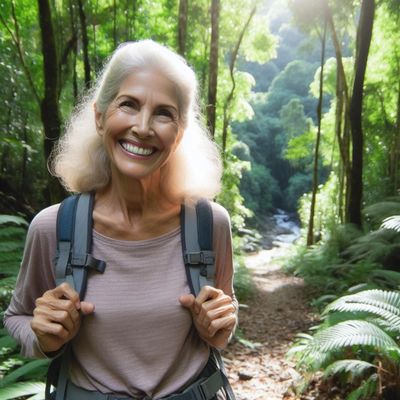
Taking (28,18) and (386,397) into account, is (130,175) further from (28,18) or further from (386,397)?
(28,18)

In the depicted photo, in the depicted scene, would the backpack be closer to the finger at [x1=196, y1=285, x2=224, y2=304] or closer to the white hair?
the finger at [x1=196, y1=285, x2=224, y2=304]

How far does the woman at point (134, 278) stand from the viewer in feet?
4.83

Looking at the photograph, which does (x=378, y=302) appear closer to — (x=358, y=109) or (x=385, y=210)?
(x=385, y=210)

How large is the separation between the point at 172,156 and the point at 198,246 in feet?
1.50

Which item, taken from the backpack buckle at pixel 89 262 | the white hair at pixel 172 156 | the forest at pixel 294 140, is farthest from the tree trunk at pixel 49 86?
the backpack buckle at pixel 89 262

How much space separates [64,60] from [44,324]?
12565 millimetres

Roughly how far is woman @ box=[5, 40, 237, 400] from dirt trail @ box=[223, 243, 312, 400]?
3.34 metres

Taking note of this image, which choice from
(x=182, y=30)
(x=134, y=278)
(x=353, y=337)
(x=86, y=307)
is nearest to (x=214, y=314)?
(x=134, y=278)

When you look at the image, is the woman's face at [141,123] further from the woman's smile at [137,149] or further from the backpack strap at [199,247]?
the backpack strap at [199,247]

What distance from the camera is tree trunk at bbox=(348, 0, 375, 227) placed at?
33.9 feet

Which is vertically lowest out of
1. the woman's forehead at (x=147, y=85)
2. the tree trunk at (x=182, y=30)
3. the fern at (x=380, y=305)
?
the fern at (x=380, y=305)

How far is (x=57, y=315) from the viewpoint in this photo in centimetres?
136

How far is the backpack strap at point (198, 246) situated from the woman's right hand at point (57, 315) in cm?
37

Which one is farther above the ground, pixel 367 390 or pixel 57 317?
pixel 57 317
